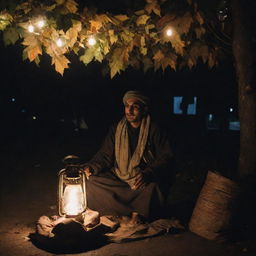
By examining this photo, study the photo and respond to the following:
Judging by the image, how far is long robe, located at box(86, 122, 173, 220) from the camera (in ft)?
18.5

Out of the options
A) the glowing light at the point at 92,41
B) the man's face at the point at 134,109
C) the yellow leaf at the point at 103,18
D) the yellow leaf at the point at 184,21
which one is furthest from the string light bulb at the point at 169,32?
the man's face at the point at 134,109

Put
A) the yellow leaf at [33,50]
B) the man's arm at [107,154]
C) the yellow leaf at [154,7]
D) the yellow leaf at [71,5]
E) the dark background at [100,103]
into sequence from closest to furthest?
the yellow leaf at [71,5], the yellow leaf at [154,7], the yellow leaf at [33,50], the man's arm at [107,154], the dark background at [100,103]

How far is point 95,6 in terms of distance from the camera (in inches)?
186

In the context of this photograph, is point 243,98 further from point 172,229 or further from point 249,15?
point 172,229

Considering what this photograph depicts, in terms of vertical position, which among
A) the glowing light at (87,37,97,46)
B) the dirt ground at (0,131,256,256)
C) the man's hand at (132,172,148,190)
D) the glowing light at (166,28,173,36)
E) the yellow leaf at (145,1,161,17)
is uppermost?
the yellow leaf at (145,1,161,17)

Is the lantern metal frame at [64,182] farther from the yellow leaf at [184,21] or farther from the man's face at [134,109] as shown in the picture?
the yellow leaf at [184,21]

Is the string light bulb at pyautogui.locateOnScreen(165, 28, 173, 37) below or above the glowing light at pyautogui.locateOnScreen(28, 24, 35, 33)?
above

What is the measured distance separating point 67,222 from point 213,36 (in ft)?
11.5

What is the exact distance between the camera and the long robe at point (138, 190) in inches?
221

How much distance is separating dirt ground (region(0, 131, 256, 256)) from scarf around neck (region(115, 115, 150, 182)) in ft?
3.80

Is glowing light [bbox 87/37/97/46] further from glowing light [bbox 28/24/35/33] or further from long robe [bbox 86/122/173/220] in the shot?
long robe [bbox 86/122/173/220]

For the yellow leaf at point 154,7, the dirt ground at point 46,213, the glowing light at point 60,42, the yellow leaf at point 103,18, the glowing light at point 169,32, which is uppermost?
the yellow leaf at point 154,7

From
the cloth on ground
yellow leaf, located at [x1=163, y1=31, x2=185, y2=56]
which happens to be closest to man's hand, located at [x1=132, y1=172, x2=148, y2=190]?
the cloth on ground

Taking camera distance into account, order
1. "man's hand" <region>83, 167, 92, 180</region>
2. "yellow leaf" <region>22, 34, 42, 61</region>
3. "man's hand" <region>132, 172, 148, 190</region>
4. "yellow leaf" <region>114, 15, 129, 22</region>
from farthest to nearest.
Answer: "man's hand" <region>83, 167, 92, 180</region> < "man's hand" <region>132, 172, 148, 190</region> < "yellow leaf" <region>22, 34, 42, 61</region> < "yellow leaf" <region>114, 15, 129, 22</region>
